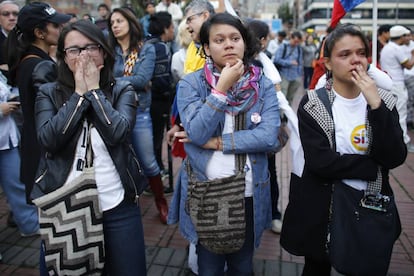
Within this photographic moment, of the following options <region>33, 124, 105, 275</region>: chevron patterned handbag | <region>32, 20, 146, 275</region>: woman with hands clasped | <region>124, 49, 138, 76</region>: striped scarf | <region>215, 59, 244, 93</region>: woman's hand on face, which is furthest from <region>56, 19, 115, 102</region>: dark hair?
<region>124, 49, 138, 76</region>: striped scarf

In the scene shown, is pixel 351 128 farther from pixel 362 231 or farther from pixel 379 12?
pixel 379 12

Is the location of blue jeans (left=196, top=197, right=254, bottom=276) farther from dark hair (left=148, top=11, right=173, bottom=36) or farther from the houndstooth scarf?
dark hair (left=148, top=11, right=173, bottom=36)

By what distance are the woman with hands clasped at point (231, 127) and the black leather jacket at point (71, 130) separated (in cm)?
37

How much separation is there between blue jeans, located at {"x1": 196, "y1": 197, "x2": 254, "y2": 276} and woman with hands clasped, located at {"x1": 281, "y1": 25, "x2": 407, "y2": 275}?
0.86 feet

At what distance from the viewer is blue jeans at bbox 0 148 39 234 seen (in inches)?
142

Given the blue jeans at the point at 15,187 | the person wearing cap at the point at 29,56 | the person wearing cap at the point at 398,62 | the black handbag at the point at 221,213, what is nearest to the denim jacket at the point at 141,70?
the person wearing cap at the point at 29,56

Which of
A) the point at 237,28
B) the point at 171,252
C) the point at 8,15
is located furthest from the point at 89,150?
the point at 8,15

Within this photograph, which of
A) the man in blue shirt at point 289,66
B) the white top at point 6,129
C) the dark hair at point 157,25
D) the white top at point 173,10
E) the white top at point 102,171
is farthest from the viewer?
the white top at point 173,10

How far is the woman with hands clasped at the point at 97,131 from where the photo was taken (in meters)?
1.91

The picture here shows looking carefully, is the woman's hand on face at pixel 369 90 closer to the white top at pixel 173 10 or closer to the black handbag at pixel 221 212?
the black handbag at pixel 221 212

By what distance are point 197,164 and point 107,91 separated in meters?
0.67

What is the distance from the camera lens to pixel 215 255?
2244 millimetres

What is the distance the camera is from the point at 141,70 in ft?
12.0

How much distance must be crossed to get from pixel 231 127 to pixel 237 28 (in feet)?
1.90
